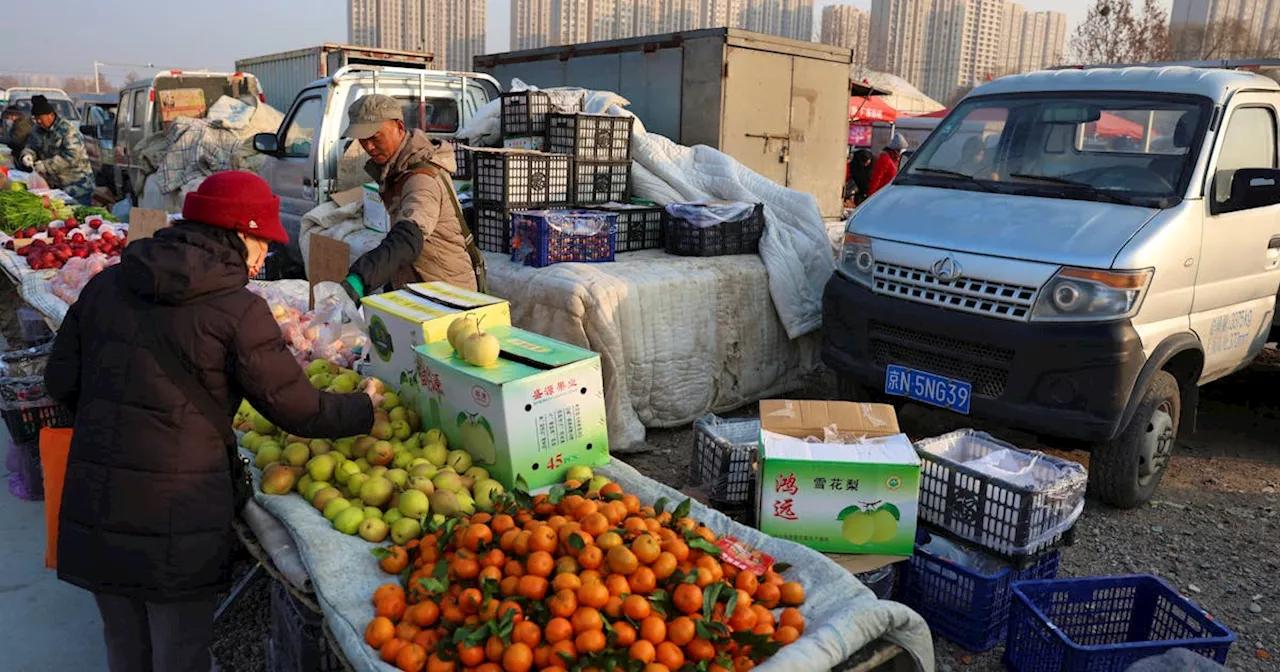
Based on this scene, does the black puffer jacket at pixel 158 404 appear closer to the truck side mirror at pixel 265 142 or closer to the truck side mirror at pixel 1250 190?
the truck side mirror at pixel 1250 190

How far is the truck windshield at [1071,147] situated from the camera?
4.59 meters

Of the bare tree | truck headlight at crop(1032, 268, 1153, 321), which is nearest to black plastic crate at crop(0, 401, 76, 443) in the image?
truck headlight at crop(1032, 268, 1153, 321)

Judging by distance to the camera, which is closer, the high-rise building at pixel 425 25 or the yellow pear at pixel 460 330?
the yellow pear at pixel 460 330

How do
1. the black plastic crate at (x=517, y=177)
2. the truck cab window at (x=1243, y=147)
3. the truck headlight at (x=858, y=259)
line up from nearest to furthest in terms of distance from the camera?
the truck cab window at (x=1243, y=147) → the truck headlight at (x=858, y=259) → the black plastic crate at (x=517, y=177)

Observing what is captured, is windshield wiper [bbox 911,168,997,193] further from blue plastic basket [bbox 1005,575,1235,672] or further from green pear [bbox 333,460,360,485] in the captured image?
green pear [bbox 333,460,360,485]

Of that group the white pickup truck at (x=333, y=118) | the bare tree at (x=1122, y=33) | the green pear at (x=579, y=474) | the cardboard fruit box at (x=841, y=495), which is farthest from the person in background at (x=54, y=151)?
the bare tree at (x=1122, y=33)

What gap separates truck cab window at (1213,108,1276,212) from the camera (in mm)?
4578

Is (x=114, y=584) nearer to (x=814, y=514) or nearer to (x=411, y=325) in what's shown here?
(x=411, y=325)

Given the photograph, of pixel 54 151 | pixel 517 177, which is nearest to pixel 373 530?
pixel 517 177

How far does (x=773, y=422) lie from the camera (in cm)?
379

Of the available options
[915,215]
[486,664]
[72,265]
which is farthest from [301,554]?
[72,265]

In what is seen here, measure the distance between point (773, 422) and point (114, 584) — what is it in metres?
2.51

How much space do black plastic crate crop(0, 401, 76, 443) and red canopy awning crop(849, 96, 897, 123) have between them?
Answer: 17.6 metres

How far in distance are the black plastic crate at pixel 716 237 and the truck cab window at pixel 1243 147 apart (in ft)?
9.21
